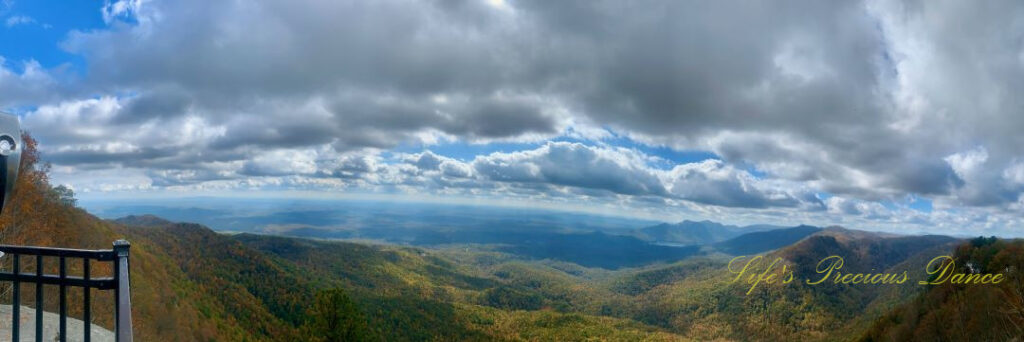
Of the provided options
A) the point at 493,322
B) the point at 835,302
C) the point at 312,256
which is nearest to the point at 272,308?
the point at 493,322

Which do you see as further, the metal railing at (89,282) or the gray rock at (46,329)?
the gray rock at (46,329)

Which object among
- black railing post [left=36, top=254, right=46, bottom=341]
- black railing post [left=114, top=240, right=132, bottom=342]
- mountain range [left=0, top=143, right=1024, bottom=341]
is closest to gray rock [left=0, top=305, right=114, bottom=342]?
black railing post [left=36, top=254, right=46, bottom=341]

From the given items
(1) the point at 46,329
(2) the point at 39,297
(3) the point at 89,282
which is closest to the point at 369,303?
(1) the point at 46,329

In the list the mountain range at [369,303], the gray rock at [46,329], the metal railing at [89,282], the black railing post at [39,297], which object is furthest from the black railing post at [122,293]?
the mountain range at [369,303]

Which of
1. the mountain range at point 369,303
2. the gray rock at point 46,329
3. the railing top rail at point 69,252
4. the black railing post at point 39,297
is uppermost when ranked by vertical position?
the railing top rail at point 69,252

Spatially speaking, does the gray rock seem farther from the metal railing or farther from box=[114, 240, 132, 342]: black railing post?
box=[114, 240, 132, 342]: black railing post

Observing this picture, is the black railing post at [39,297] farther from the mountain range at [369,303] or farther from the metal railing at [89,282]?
the mountain range at [369,303]

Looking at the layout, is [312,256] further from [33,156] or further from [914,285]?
[914,285]

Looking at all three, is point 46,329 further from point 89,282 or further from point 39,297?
point 89,282
